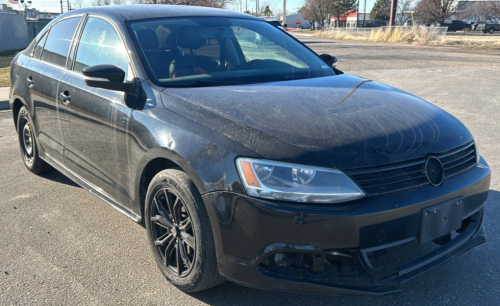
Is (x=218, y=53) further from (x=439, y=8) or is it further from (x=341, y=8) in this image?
(x=341, y=8)

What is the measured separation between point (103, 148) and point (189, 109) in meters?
0.98

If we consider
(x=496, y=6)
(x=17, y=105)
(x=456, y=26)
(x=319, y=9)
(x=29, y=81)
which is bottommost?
(x=456, y=26)

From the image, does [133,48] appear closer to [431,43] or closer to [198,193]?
[198,193]

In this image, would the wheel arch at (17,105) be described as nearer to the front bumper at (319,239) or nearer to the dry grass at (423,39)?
the front bumper at (319,239)

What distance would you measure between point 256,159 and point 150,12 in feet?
6.69

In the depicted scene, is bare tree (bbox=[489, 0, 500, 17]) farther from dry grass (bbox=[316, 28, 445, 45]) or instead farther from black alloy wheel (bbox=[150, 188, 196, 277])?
black alloy wheel (bbox=[150, 188, 196, 277])

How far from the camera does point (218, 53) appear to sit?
12.4ft

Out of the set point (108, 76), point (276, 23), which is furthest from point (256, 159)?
point (276, 23)

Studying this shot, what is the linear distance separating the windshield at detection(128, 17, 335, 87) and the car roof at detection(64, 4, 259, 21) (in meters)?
0.08

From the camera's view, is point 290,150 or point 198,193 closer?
point 290,150

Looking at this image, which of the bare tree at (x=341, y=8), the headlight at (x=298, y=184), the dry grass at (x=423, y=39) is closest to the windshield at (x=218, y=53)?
the headlight at (x=298, y=184)

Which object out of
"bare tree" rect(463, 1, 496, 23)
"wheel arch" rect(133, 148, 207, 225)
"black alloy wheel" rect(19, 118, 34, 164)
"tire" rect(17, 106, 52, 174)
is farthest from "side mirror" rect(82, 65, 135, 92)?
"bare tree" rect(463, 1, 496, 23)

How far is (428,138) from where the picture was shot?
2.70 m

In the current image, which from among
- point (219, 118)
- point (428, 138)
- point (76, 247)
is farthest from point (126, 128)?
point (428, 138)
